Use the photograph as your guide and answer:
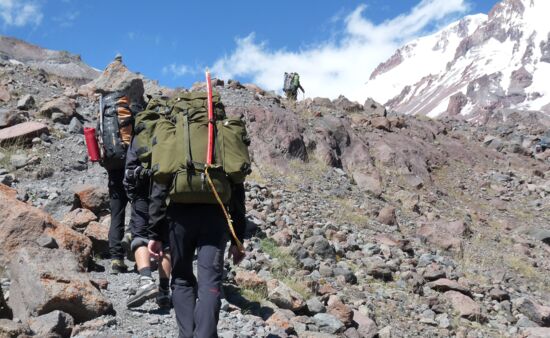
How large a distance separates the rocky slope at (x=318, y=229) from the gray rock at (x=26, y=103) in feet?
0.16

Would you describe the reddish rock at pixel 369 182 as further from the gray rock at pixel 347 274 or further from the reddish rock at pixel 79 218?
the reddish rock at pixel 79 218

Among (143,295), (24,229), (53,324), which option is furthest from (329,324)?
(24,229)

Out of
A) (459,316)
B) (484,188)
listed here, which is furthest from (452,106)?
(459,316)

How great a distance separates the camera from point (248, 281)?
5555 millimetres

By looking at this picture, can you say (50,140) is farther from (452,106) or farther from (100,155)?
(452,106)

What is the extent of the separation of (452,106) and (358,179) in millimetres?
155971

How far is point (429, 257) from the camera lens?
9.39 metres

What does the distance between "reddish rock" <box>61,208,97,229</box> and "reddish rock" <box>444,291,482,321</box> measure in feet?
16.1

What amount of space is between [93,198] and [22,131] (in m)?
3.75

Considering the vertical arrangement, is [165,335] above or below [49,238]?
below

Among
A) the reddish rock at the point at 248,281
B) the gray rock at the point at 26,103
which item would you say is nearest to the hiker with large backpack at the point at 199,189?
the reddish rock at the point at 248,281

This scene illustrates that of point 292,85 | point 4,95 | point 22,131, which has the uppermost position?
point 292,85

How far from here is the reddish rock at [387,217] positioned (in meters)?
11.2

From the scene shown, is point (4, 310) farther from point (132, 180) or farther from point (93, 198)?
point (93, 198)
